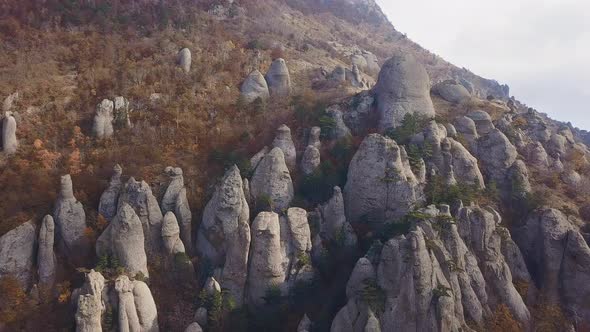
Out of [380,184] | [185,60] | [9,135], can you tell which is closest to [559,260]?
[380,184]

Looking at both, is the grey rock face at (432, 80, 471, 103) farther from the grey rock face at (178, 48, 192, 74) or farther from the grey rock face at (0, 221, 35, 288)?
the grey rock face at (0, 221, 35, 288)

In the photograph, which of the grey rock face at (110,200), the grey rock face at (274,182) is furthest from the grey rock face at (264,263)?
the grey rock face at (110,200)

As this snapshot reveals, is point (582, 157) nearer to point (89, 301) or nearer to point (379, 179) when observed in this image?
point (379, 179)

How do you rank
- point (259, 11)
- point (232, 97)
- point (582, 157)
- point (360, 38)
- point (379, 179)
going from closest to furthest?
Result: point (379, 179)
point (582, 157)
point (232, 97)
point (259, 11)
point (360, 38)

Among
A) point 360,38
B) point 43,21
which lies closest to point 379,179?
point 43,21

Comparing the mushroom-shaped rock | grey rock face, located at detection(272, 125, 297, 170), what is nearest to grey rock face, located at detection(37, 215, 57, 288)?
the mushroom-shaped rock

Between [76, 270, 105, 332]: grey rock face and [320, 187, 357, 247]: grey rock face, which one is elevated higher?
[320, 187, 357, 247]: grey rock face

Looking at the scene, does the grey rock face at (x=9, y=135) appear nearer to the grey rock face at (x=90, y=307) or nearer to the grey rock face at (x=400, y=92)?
the grey rock face at (x=90, y=307)

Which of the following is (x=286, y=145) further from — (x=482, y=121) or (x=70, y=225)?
(x=482, y=121)
